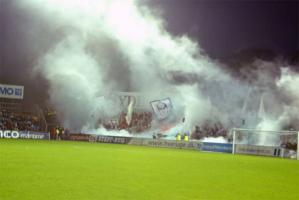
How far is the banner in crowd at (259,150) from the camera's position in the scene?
3244 cm

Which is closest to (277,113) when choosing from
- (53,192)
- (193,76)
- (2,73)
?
(193,76)

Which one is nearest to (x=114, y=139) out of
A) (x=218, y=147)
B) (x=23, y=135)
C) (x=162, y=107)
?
(x=23, y=135)

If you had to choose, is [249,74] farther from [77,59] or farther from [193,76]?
[77,59]

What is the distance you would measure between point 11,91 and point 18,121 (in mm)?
3719

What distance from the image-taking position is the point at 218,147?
116 ft

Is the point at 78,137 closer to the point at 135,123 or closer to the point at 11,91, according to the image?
the point at 135,123

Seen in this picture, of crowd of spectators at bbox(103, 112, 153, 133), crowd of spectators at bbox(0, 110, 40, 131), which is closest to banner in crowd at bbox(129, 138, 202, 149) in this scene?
crowd of spectators at bbox(103, 112, 153, 133)

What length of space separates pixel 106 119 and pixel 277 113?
69.2 ft

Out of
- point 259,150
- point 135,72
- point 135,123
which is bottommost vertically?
point 259,150

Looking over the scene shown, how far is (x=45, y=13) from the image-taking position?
50.7 meters

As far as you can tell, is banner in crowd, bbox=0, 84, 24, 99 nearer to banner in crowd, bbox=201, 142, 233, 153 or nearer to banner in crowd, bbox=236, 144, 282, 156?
banner in crowd, bbox=201, 142, 233, 153

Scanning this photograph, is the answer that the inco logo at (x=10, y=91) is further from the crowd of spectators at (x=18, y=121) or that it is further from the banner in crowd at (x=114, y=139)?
the banner in crowd at (x=114, y=139)

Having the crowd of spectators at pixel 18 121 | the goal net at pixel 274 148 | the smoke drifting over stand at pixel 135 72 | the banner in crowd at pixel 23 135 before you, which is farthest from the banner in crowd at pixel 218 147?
the crowd of spectators at pixel 18 121

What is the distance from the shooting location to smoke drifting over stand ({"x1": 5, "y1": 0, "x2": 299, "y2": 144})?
48.7 metres
